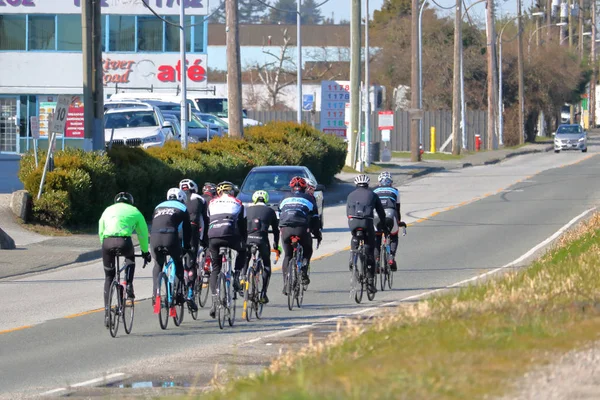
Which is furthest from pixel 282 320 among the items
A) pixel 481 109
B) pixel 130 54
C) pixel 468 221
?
pixel 481 109

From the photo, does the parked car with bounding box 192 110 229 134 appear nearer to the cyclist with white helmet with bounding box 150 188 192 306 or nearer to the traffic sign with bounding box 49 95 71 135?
the traffic sign with bounding box 49 95 71 135

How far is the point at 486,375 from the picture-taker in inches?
281

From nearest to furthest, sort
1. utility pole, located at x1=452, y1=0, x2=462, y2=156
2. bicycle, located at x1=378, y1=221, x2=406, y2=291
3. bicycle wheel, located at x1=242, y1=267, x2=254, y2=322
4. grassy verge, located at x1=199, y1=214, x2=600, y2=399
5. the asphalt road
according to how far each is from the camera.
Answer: grassy verge, located at x1=199, y1=214, x2=600, y2=399 < the asphalt road < bicycle wheel, located at x1=242, y1=267, x2=254, y2=322 < bicycle, located at x1=378, y1=221, x2=406, y2=291 < utility pole, located at x1=452, y1=0, x2=462, y2=156

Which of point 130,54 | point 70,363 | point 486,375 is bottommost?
point 70,363

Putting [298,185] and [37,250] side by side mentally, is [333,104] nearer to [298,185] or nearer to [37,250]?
[37,250]

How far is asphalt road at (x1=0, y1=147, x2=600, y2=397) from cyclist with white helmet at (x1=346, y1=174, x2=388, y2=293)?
56 cm

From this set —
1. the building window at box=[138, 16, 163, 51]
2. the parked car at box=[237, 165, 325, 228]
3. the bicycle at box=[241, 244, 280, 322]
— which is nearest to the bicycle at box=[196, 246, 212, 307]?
the bicycle at box=[241, 244, 280, 322]

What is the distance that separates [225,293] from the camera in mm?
13289

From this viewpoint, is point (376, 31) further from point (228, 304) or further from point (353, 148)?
point (228, 304)

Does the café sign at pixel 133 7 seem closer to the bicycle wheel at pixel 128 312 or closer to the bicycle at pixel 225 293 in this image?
the bicycle at pixel 225 293

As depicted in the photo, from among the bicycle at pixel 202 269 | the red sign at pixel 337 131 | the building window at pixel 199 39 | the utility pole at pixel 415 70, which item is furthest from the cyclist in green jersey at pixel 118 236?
the building window at pixel 199 39

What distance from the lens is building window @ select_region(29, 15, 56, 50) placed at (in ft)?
166

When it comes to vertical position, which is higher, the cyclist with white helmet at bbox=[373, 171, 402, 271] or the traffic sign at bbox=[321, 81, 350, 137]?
the traffic sign at bbox=[321, 81, 350, 137]

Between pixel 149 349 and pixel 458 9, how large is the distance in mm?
45388
